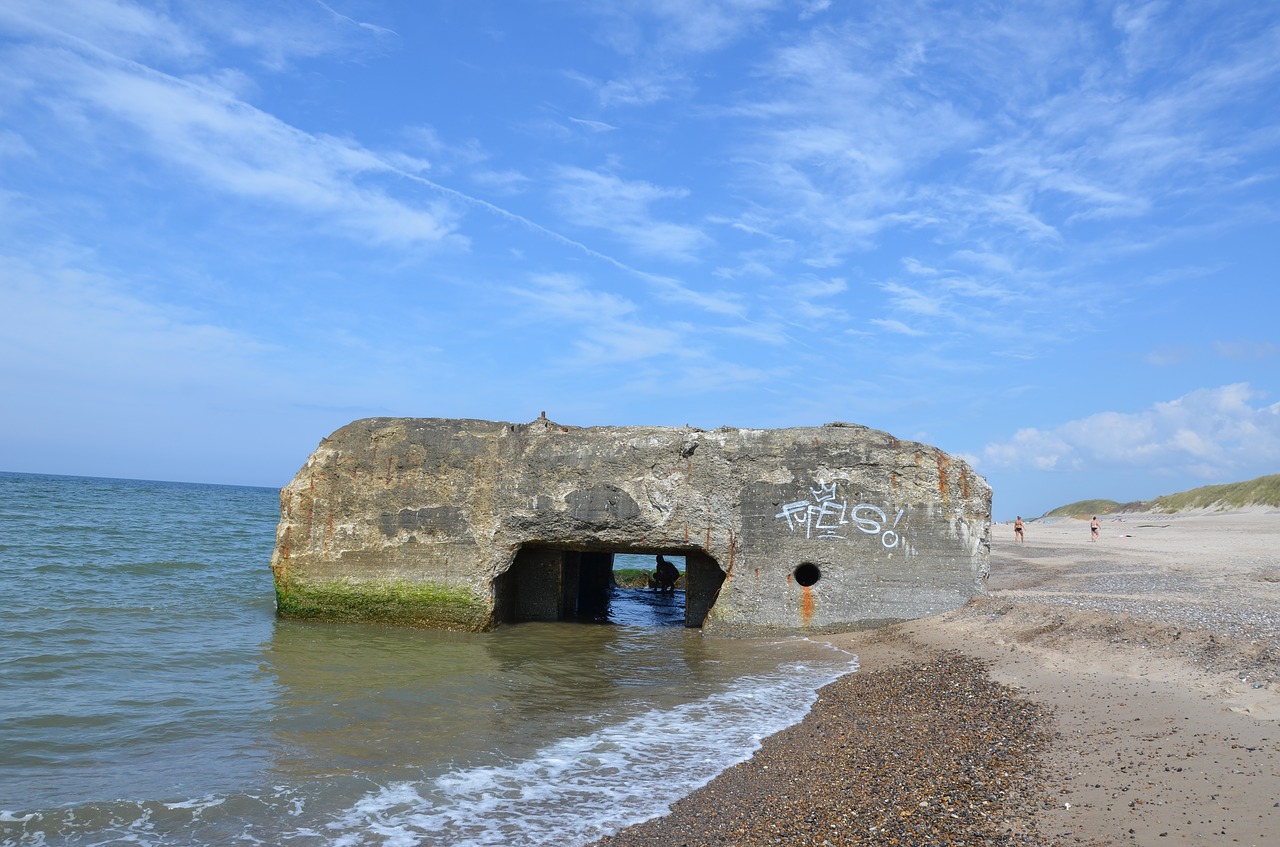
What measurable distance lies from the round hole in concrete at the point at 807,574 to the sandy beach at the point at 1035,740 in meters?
0.93

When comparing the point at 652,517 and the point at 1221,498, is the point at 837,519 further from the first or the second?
the point at 1221,498

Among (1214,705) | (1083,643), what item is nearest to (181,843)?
(1214,705)

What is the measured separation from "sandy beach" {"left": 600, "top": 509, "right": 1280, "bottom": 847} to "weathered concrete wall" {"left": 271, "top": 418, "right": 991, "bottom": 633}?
2.84ft

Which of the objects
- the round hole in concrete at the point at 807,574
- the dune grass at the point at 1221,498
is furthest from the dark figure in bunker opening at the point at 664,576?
the dune grass at the point at 1221,498

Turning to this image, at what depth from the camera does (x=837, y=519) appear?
1030 centimetres

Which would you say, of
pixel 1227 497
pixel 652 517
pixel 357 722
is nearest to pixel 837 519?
pixel 652 517

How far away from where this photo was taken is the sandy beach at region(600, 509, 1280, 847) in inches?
166

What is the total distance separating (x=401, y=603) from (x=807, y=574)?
16.7ft

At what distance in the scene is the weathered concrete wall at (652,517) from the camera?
10.3 metres

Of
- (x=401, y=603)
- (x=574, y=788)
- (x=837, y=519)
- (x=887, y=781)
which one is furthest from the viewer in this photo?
(x=401, y=603)

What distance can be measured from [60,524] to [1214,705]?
1189 inches

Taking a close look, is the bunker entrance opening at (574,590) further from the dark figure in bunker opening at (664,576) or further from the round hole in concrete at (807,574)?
the dark figure in bunker opening at (664,576)

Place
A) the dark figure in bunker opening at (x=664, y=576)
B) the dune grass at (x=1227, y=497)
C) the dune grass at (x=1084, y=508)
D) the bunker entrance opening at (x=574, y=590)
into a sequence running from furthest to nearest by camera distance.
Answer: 1. the dune grass at (x=1084, y=508)
2. the dune grass at (x=1227, y=497)
3. the dark figure in bunker opening at (x=664, y=576)
4. the bunker entrance opening at (x=574, y=590)

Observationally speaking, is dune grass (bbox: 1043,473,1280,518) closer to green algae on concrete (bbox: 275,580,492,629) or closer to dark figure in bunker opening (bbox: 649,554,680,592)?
dark figure in bunker opening (bbox: 649,554,680,592)
